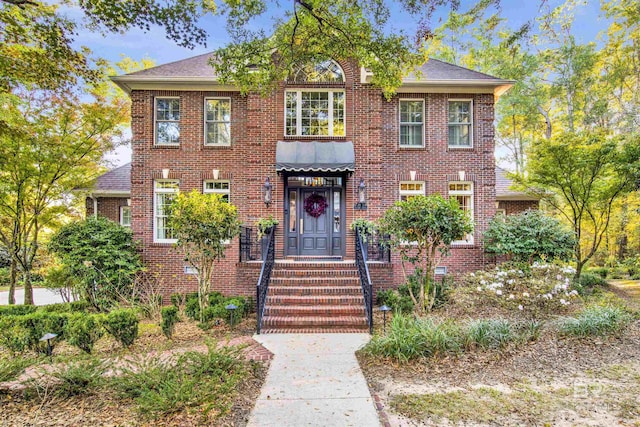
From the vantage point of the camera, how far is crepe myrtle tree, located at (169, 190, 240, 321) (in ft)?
23.7

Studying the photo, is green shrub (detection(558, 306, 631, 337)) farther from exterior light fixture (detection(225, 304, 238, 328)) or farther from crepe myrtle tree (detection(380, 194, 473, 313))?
exterior light fixture (detection(225, 304, 238, 328))

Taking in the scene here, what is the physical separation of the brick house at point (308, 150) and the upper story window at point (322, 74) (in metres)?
0.03

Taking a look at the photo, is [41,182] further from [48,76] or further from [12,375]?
[12,375]

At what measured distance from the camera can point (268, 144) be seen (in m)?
10.2

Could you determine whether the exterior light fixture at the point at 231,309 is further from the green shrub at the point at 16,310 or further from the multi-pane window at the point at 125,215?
the multi-pane window at the point at 125,215

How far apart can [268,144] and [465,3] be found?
615 centimetres

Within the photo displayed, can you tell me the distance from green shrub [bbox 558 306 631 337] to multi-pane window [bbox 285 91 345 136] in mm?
7399

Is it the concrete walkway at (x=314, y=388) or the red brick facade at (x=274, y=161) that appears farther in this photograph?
the red brick facade at (x=274, y=161)

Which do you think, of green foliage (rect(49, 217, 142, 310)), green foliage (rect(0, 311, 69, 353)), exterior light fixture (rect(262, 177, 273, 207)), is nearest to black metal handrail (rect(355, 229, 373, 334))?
exterior light fixture (rect(262, 177, 273, 207))

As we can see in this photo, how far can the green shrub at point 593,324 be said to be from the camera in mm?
5723

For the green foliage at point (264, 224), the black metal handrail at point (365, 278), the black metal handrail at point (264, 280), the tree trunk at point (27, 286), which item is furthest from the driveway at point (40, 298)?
the black metal handrail at point (365, 278)

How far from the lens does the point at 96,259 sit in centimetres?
891

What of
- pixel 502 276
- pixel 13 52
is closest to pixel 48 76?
pixel 13 52

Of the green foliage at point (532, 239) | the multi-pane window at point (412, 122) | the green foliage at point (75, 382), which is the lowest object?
the green foliage at point (75, 382)
